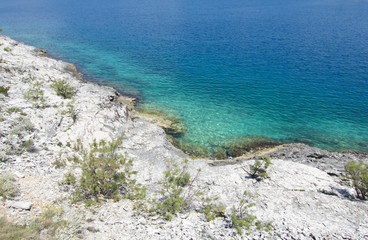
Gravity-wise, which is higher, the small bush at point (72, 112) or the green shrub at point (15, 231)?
the small bush at point (72, 112)

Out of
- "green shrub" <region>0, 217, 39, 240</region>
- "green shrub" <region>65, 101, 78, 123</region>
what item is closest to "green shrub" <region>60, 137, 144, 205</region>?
"green shrub" <region>0, 217, 39, 240</region>

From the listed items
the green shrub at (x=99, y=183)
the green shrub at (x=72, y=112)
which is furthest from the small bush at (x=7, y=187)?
the green shrub at (x=72, y=112)

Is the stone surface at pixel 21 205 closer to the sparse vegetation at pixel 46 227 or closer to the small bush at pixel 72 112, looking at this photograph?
the sparse vegetation at pixel 46 227

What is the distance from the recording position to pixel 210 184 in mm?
19859

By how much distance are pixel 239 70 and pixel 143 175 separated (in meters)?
40.4

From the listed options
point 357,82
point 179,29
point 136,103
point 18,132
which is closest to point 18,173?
point 18,132

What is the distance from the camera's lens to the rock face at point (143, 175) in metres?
13.4

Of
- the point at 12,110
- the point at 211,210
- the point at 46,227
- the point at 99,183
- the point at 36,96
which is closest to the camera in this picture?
the point at 46,227

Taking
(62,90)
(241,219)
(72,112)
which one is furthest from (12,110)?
(241,219)

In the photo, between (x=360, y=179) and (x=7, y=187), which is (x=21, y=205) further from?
(x=360, y=179)

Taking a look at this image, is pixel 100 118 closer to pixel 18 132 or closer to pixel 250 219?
pixel 18 132

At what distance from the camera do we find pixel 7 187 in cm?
1369

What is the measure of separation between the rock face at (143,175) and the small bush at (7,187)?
0.48 m

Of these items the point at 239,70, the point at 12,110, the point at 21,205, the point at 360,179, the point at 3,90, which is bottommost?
the point at 360,179
